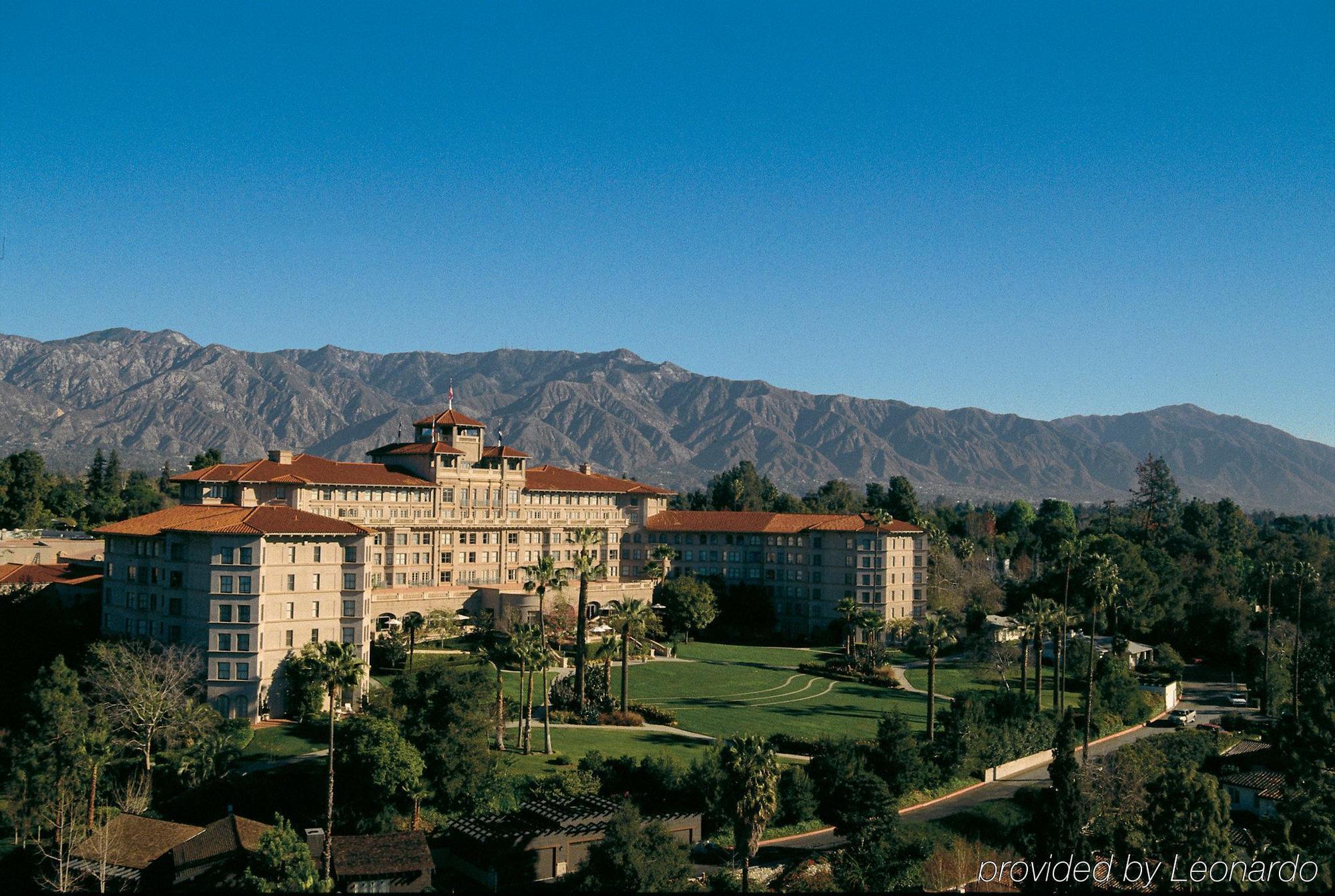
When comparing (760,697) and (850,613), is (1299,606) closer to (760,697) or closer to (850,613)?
(850,613)

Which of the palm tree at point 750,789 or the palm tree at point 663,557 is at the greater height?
the palm tree at point 663,557

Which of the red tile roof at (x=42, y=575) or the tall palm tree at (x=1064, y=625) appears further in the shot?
the red tile roof at (x=42, y=575)

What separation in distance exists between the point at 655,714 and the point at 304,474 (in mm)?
44050

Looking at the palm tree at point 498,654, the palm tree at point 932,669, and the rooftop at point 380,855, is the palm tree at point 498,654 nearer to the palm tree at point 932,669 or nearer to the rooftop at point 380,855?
the rooftop at point 380,855

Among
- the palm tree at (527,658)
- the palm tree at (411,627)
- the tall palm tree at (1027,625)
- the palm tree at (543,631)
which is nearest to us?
the palm tree at (543,631)

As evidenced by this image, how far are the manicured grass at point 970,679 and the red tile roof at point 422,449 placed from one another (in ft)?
162

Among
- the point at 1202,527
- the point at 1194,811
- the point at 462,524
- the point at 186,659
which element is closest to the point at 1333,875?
the point at 1194,811

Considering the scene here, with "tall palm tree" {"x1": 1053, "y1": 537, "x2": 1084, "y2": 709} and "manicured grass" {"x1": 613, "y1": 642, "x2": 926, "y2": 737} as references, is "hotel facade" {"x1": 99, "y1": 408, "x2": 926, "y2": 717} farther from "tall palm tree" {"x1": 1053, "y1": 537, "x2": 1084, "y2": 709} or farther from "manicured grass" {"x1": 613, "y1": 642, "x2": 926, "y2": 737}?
"tall palm tree" {"x1": 1053, "y1": 537, "x2": 1084, "y2": 709}

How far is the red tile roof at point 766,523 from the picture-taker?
120m

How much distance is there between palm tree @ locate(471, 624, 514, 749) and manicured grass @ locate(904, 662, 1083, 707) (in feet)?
115

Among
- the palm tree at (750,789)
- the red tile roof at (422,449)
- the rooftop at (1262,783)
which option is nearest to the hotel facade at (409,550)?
Result: the red tile roof at (422,449)

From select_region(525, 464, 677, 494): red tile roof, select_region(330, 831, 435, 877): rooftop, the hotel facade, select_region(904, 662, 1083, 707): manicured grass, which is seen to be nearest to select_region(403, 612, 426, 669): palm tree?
the hotel facade

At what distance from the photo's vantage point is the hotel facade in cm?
7181

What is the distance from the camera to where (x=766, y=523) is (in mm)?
128125
